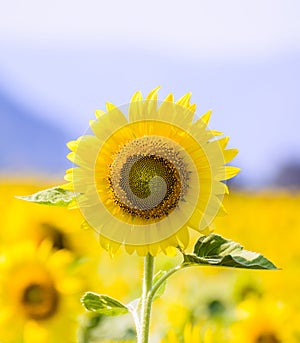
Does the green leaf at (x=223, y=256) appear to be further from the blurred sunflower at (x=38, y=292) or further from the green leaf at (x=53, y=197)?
the blurred sunflower at (x=38, y=292)

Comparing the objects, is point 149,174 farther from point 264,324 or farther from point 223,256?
point 264,324

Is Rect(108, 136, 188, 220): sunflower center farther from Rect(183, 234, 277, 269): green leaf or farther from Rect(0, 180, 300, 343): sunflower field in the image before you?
Rect(0, 180, 300, 343): sunflower field

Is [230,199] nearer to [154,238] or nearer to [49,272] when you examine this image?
[49,272]

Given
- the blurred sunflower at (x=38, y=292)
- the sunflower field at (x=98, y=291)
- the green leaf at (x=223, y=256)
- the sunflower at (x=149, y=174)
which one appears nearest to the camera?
the green leaf at (x=223, y=256)

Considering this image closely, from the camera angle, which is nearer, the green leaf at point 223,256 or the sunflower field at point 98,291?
the green leaf at point 223,256

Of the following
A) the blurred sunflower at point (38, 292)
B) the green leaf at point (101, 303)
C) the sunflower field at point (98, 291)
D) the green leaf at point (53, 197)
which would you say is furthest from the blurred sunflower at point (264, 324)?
the green leaf at point (53, 197)

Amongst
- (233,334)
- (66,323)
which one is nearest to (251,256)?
(233,334)

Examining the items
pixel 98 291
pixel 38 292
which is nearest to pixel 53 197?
pixel 38 292
